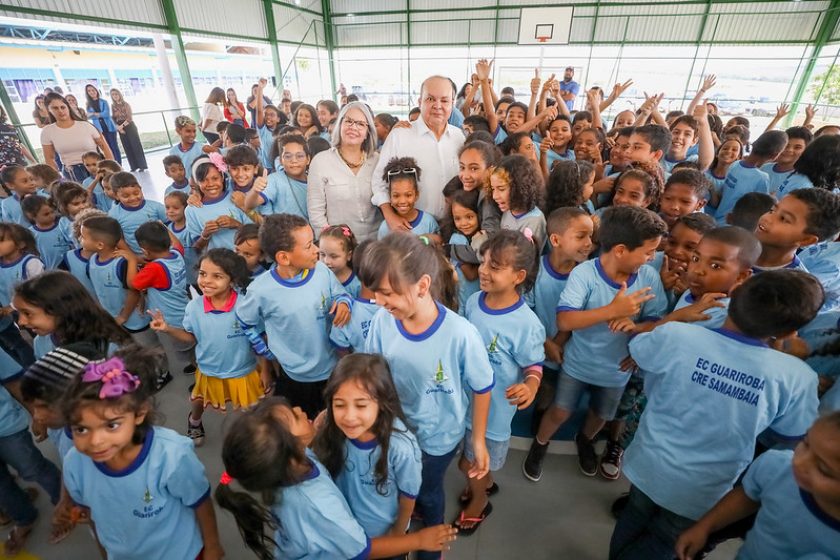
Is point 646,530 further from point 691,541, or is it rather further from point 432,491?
point 432,491

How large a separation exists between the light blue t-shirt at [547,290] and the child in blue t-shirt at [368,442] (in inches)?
38.4

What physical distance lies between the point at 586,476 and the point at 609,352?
2.57 ft

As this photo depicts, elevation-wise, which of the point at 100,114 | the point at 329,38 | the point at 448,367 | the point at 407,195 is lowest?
the point at 448,367

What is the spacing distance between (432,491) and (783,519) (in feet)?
3.52

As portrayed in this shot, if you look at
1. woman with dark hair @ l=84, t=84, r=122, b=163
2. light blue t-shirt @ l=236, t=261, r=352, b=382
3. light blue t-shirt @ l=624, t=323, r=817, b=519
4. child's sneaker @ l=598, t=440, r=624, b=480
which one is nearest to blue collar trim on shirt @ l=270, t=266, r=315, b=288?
light blue t-shirt @ l=236, t=261, r=352, b=382

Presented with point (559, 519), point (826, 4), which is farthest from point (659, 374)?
point (826, 4)

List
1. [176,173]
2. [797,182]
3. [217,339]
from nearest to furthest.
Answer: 1. [217,339]
2. [797,182]
3. [176,173]

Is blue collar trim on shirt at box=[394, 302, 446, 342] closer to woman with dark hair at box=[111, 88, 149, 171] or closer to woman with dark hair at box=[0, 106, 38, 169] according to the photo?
woman with dark hair at box=[0, 106, 38, 169]

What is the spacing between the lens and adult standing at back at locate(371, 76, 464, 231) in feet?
7.71

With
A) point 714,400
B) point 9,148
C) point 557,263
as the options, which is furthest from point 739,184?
point 9,148

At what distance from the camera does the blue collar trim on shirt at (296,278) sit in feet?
6.06

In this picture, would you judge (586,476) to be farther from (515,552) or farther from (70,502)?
(70,502)

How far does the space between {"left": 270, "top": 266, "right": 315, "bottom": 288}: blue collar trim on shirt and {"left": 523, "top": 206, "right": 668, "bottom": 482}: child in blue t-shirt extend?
117 centimetres

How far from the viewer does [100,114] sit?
700 centimetres
